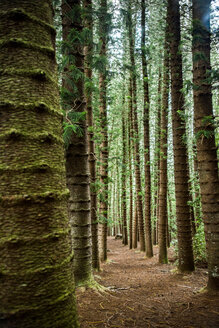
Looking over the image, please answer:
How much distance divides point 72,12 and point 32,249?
4.23 m

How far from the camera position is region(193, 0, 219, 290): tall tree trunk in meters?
4.06

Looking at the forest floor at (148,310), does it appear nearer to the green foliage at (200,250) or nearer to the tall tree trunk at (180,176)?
the tall tree trunk at (180,176)

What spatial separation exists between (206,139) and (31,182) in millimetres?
3715

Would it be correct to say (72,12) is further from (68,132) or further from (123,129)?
(123,129)

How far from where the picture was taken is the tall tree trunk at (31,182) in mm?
1214

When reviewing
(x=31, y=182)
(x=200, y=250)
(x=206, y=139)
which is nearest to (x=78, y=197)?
(x=206, y=139)

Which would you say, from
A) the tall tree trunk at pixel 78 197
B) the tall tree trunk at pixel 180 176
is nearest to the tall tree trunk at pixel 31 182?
the tall tree trunk at pixel 78 197

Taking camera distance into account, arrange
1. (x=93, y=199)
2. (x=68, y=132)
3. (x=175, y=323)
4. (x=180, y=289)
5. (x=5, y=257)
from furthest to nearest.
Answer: (x=93, y=199)
(x=180, y=289)
(x=68, y=132)
(x=175, y=323)
(x=5, y=257)

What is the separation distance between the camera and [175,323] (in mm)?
2855

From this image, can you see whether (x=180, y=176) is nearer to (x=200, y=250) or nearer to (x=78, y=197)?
(x=200, y=250)

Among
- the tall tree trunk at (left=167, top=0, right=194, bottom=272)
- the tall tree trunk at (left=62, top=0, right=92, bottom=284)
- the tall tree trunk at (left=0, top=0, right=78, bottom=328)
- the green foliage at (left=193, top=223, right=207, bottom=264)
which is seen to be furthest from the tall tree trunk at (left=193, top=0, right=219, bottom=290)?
the green foliage at (left=193, top=223, right=207, bottom=264)

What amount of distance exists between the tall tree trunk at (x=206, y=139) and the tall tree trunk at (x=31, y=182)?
326 centimetres

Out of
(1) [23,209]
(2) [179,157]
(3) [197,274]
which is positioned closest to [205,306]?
(3) [197,274]

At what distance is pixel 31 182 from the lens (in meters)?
1.31
